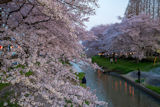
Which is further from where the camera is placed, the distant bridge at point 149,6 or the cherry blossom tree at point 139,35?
the distant bridge at point 149,6

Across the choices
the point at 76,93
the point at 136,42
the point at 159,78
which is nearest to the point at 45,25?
the point at 76,93

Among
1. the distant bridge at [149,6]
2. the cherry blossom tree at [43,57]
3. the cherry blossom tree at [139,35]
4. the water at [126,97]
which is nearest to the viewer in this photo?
the cherry blossom tree at [43,57]

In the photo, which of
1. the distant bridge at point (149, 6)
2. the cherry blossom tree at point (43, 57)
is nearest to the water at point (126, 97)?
the cherry blossom tree at point (43, 57)

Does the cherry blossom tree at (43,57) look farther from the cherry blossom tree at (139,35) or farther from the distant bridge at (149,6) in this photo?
the distant bridge at (149,6)

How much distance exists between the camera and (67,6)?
19.2ft

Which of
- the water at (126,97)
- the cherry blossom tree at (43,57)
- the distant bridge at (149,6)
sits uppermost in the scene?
the distant bridge at (149,6)

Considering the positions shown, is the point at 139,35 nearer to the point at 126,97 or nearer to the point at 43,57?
the point at 126,97

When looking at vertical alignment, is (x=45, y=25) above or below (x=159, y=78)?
above

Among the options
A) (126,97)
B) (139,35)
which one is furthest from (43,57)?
(139,35)

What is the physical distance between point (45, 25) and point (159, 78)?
1538 cm

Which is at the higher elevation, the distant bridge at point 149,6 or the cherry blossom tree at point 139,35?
the distant bridge at point 149,6

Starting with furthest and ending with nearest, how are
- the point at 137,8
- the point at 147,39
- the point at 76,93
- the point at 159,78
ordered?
the point at 137,8, the point at 147,39, the point at 159,78, the point at 76,93

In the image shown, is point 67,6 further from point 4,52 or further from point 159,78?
point 159,78

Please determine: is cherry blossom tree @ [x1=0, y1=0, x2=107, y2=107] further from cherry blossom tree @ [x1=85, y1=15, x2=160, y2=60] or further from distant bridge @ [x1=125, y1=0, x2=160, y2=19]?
distant bridge @ [x1=125, y1=0, x2=160, y2=19]
